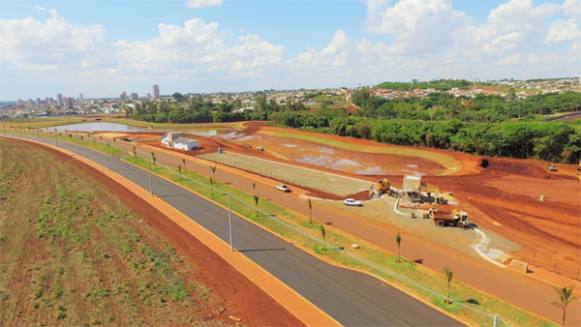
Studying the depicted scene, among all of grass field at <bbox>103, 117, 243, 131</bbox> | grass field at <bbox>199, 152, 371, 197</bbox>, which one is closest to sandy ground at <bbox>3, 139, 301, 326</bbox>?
grass field at <bbox>199, 152, 371, 197</bbox>

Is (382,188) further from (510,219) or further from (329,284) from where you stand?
(329,284)

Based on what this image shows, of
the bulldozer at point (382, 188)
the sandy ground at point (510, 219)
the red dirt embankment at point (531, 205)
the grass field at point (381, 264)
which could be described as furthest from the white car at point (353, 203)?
the red dirt embankment at point (531, 205)

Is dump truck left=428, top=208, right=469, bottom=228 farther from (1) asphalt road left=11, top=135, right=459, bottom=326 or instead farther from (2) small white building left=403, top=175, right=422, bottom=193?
(1) asphalt road left=11, top=135, right=459, bottom=326

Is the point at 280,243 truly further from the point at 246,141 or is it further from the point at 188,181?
the point at 246,141

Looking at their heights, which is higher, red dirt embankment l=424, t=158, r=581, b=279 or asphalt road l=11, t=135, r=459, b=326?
asphalt road l=11, t=135, r=459, b=326

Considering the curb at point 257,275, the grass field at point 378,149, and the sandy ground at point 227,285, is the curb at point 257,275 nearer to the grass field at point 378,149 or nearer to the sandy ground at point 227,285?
the sandy ground at point 227,285

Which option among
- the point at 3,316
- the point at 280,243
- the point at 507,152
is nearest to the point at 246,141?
the point at 507,152
